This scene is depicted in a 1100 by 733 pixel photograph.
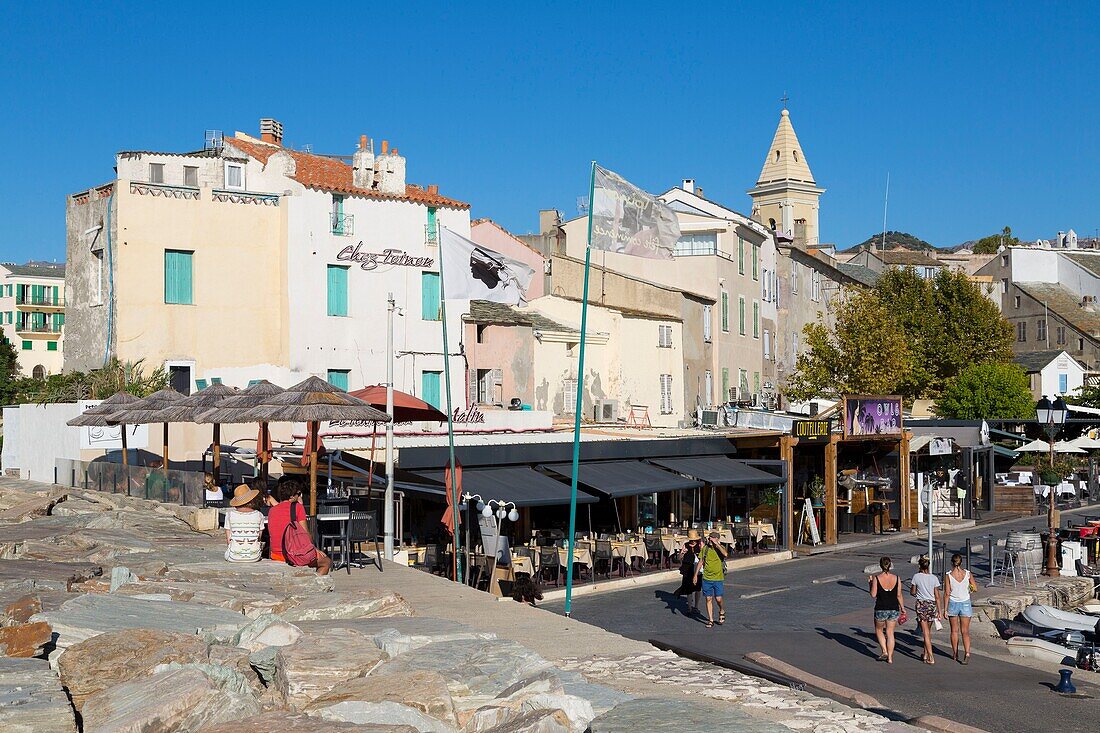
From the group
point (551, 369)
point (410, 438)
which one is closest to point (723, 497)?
point (551, 369)

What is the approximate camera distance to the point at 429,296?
3741 centimetres

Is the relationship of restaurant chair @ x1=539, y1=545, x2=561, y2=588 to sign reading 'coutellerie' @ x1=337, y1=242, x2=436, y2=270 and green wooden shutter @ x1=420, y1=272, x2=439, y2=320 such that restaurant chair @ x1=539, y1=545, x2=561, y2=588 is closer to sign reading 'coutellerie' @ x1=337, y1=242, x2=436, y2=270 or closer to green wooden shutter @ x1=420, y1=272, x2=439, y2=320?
green wooden shutter @ x1=420, y1=272, x2=439, y2=320

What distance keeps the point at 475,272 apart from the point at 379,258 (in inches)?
625

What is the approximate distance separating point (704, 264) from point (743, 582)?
22.5m

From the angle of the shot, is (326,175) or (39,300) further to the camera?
(39,300)

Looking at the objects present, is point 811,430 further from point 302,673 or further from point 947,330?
point 947,330

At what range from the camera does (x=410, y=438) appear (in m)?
28.0

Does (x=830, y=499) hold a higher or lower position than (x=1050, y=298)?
lower

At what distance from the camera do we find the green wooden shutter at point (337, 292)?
3562cm

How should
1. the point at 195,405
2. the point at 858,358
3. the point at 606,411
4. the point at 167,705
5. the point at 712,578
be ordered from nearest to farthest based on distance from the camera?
1. the point at 167,705
2. the point at 195,405
3. the point at 712,578
4. the point at 606,411
5. the point at 858,358

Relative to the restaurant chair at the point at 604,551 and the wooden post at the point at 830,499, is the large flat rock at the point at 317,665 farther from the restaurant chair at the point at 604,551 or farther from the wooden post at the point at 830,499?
the wooden post at the point at 830,499

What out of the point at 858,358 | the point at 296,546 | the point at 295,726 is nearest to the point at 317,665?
the point at 295,726

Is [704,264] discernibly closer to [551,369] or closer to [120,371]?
[551,369]

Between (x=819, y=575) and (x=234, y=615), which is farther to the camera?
(x=819, y=575)
